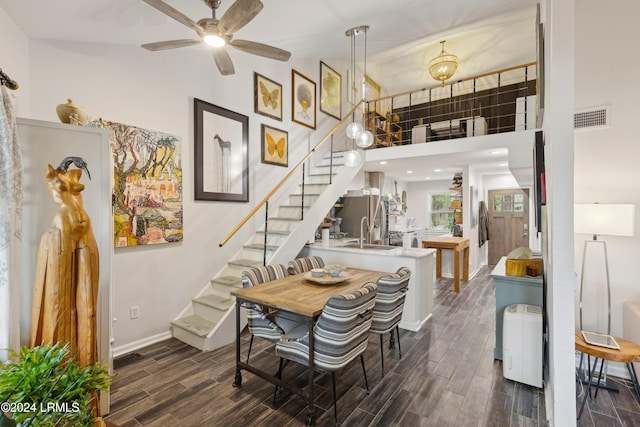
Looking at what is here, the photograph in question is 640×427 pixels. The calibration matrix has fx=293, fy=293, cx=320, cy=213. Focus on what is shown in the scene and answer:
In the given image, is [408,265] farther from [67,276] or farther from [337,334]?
[67,276]

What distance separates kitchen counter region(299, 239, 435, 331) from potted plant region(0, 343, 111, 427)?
3.06 meters

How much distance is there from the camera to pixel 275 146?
4.67 metres

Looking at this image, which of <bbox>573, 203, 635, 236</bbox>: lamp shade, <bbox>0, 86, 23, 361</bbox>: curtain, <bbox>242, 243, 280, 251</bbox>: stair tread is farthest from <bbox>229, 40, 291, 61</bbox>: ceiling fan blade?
<bbox>573, 203, 635, 236</bbox>: lamp shade

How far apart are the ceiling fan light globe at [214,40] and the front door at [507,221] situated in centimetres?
745

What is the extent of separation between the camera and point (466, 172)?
6082mm

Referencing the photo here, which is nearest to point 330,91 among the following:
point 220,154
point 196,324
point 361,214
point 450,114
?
point 450,114

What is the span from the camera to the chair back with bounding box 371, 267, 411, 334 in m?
2.48

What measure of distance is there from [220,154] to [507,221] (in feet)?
23.1

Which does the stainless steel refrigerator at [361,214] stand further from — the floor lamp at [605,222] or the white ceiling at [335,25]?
the floor lamp at [605,222]

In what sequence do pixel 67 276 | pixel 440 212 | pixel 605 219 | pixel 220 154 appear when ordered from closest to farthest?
pixel 67 276, pixel 605 219, pixel 220 154, pixel 440 212

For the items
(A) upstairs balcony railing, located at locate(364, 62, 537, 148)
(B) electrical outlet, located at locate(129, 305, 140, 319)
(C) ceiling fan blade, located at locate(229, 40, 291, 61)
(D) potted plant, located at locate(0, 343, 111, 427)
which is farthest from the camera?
(A) upstairs balcony railing, located at locate(364, 62, 537, 148)

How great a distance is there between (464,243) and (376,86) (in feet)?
15.3

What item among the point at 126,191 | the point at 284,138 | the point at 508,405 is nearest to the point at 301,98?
the point at 284,138

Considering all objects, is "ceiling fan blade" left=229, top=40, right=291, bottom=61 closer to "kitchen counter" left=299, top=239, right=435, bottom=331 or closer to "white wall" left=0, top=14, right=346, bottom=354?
"white wall" left=0, top=14, right=346, bottom=354
